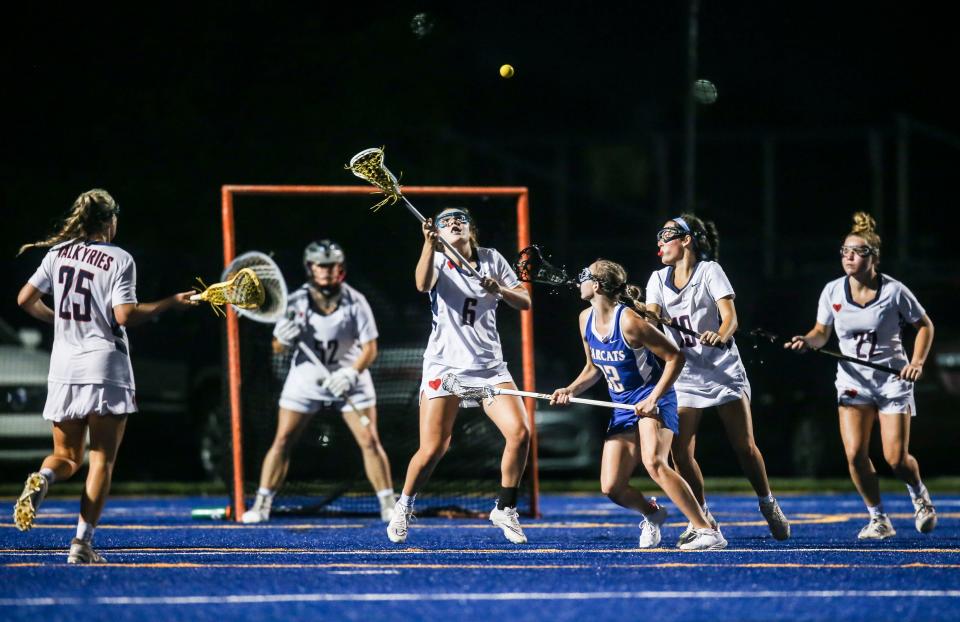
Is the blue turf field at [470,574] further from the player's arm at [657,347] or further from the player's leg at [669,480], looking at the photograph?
the player's arm at [657,347]

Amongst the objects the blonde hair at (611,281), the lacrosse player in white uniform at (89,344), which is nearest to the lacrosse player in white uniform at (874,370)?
the blonde hair at (611,281)

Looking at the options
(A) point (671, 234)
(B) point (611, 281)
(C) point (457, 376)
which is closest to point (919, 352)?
(A) point (671, 234)

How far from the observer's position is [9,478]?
1936cm

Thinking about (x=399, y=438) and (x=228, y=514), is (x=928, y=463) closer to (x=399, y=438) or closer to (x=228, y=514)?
(x=399, y=438)

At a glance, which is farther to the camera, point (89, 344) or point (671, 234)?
point (671, 234)

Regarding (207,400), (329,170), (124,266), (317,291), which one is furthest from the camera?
(329,170)

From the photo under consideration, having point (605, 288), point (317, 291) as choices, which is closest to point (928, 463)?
point (317, 291)

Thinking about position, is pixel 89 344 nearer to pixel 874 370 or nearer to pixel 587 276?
pixel 587 276

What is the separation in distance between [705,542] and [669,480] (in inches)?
19.0

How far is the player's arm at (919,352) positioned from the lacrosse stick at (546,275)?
130cm

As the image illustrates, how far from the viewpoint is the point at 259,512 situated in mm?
13984

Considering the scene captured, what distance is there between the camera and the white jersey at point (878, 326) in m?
12.4

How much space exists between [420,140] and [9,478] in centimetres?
1042

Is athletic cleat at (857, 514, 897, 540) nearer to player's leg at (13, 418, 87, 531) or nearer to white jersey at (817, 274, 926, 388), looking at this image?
white jersey at (817, 274, 926, 388)
